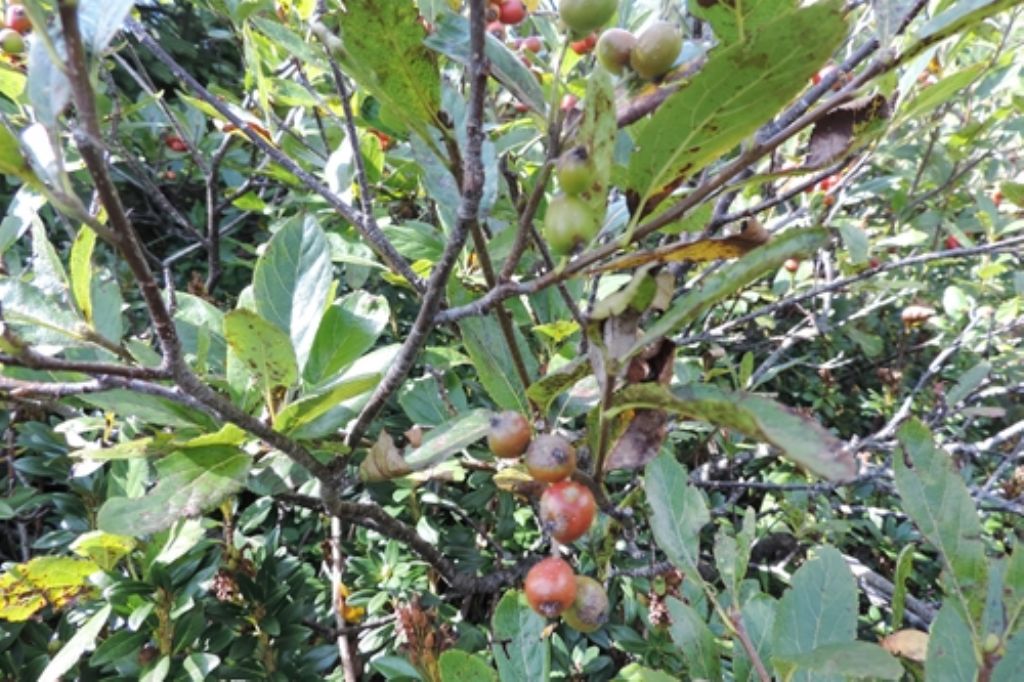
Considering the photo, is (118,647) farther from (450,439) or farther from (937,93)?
(937,93)

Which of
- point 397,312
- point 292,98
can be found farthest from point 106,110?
point 397,312

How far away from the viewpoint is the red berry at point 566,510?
2.40ft

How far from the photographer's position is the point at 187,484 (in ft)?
2.70

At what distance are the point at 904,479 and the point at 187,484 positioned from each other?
0.80 metres

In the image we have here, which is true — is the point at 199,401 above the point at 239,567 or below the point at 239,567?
above

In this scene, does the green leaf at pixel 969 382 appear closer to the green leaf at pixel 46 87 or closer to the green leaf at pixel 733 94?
the green leaf at pixel 733 94

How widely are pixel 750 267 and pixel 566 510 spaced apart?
13.1 inches

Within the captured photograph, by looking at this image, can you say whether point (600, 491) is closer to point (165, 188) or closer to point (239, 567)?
point (239, 567)

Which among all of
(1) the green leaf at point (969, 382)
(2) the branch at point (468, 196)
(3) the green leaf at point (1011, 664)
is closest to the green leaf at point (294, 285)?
(2) the branch at point (468, 196)

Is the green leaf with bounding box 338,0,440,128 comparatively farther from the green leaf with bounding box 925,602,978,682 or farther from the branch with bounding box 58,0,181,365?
the green leaf with bounding box 925,602,978,682

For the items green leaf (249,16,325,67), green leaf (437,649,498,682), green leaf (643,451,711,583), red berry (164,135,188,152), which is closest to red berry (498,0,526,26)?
green leaf (249,16,325,67)

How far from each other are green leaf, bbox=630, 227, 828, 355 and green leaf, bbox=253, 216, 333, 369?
21.1 inches

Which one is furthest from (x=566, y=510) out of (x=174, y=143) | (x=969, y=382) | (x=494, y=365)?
(x=174, y=143)

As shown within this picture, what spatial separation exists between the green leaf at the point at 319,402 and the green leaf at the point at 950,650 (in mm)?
665
